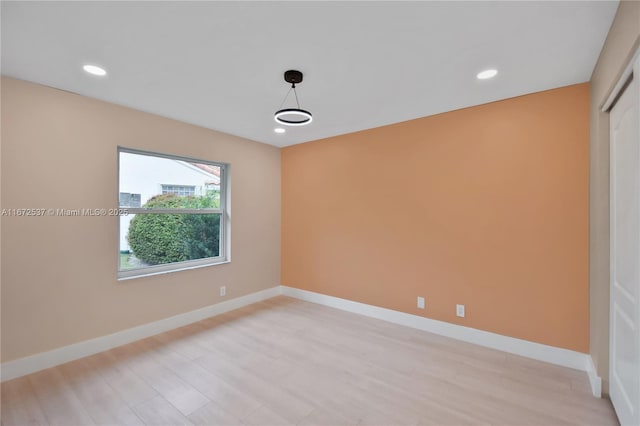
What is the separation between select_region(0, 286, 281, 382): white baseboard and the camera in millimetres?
2432

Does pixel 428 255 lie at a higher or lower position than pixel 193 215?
lower

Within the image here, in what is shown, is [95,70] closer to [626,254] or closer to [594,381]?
[626,254]

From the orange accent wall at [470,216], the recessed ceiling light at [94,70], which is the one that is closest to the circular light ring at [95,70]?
the recessed ceiling light at [94,70]

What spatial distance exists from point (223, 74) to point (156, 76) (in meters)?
0.59

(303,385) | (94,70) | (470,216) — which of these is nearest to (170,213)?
(94,70)

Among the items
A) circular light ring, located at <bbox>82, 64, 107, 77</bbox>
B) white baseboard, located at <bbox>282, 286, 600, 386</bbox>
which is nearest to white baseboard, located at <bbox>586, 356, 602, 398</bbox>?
white baseboard, located at <bbox>282, 286, 600, 386</bbox>

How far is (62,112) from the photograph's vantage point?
106 inches

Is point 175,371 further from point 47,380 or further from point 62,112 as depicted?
point 62,112

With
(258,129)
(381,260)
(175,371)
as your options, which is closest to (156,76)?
(258,129)

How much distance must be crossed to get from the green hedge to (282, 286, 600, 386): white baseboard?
194 cm

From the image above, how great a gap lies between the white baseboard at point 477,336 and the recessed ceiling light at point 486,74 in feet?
8.27

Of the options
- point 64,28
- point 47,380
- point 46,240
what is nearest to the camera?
point 64,28

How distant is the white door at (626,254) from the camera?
1517 mm

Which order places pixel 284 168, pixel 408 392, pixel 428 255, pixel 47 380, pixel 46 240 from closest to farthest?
pixel 408 392 < pixel 47 380 < pixel 46 240 < pixel 428 255 < pixel 284 168
